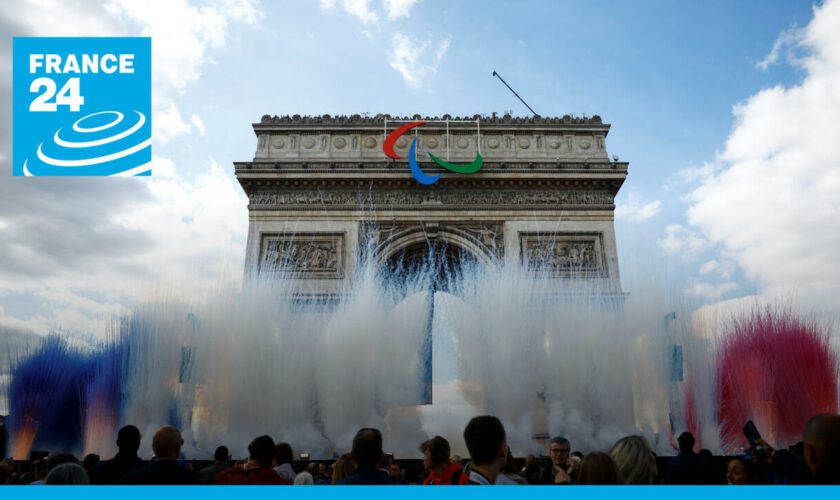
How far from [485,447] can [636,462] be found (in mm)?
767

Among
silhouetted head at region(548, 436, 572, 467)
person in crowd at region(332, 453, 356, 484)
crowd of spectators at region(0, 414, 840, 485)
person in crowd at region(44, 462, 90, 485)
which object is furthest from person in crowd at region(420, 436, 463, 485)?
person in crowd at region(44, 462, 90, 485)

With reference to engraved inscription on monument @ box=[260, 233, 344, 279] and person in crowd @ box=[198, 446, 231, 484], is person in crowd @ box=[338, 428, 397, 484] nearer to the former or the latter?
person in crowd @ box=[198, 446, 231, 484]

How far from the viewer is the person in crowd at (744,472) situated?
4.09 meters

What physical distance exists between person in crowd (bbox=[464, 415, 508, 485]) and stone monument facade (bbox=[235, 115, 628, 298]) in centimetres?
1928

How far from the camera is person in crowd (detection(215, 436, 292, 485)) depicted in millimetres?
4125

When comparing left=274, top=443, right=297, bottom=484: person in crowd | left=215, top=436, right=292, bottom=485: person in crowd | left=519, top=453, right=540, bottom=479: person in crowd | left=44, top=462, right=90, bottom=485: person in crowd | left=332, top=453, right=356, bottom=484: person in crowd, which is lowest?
left=519, top=453, right=540, bottom=479: person in crowd

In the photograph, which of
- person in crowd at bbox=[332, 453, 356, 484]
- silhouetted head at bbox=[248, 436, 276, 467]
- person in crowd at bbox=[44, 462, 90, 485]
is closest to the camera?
person in crowd at bbox=[44, 462, 90, 485]

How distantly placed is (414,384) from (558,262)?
25.5ft

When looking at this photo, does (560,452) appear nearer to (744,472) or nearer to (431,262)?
(744,472)

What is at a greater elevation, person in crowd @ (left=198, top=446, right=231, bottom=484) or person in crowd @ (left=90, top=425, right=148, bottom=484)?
person in crowd @ (left=90, top=425, right=148, bottom=484)

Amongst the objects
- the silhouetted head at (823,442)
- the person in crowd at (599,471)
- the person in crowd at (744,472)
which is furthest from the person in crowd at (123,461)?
the person in crowd at (744,472)

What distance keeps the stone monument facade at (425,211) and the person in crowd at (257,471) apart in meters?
17.9

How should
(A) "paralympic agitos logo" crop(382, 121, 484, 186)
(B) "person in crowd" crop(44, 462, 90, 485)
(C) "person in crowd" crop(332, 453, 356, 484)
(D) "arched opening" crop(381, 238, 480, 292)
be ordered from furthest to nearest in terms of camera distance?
(A) "paralympic agitos logo" crop(382, 121, 484, 186) → (D) "arched opening" crop(381, 238, 480, 292) → (C) "person in crowd" crop(332, 453, 356, 484) → (B) "person in crowd" crop(44, 462, 90, 485)

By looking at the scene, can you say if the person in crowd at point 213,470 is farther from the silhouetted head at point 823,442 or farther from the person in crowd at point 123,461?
the silhouetted head at point 823,442
